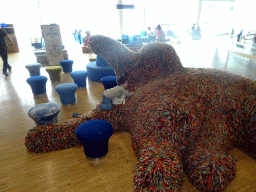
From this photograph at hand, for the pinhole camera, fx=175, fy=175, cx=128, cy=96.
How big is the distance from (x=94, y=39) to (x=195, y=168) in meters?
1.58

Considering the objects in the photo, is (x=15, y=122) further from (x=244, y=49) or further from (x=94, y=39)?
(x=244, y=49)

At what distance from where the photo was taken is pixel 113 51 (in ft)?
6.34

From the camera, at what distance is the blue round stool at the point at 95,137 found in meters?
1.55

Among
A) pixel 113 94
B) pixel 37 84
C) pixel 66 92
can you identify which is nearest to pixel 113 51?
pixel 113 94

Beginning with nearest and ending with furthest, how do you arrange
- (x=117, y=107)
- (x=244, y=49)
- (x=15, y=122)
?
(x=117, y=107) < (x=15, y=122) < (x=244, y=49)

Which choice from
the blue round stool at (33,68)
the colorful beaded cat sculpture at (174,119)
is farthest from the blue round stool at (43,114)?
the blue round stool at (33,68)

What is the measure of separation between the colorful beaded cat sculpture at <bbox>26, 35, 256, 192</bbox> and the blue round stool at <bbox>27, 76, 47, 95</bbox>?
154cm

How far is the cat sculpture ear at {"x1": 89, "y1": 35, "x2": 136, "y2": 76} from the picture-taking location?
1.93 m

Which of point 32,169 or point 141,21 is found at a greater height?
point 141,21

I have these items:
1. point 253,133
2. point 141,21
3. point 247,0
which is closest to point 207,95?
point 253,133

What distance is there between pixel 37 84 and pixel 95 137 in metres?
2.13

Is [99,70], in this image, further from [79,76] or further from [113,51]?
[113,51]

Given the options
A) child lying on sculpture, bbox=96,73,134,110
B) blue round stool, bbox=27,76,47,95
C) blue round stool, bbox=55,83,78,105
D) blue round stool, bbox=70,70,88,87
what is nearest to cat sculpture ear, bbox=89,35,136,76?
child lying on sculpture, bbox=96,73,134,110

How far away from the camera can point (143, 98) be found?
1641 mm
